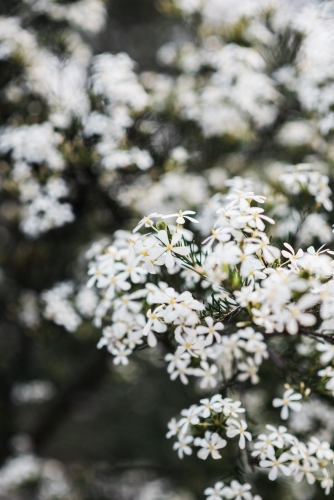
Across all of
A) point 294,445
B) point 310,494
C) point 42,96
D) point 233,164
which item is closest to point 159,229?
point 294,445

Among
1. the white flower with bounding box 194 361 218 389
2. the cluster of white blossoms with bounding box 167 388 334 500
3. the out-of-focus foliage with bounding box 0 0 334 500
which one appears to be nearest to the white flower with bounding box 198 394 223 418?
the cluster of white blossoms with bounding box 167 388 334 500

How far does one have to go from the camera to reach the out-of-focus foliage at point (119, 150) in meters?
2.89

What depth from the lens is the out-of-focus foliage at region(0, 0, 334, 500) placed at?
2887 mm

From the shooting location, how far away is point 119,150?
279 cm

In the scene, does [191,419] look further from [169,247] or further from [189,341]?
[169,247]

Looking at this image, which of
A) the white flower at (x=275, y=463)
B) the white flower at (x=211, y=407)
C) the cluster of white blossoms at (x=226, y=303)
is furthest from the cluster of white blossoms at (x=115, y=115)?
the white flower at (x=275, y=463)

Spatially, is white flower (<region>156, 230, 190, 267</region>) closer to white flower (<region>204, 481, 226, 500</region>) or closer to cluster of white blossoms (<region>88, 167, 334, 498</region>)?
cluster of white blossoms (<region>88, 167, 334, 498</region>)

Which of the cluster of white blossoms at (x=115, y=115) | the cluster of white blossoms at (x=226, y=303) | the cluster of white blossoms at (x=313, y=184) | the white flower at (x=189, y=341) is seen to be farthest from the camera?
the cluster of white blossoms at (x=115, y=115)

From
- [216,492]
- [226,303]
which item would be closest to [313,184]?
Answer: [226,303]

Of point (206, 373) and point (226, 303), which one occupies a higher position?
point (226, 303)

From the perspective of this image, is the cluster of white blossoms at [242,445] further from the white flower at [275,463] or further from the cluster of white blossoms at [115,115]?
the cluster of white blossoms at [115,115]

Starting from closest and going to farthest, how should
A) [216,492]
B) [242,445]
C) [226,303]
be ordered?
[226,303] < [242,445] < [216,492]

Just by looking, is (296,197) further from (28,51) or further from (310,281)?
(28,51)

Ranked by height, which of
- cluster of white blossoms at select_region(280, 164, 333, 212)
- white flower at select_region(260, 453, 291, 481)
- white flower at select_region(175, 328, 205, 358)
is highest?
cluster of white blossoms at select_region(280, 164, 333, 212)
